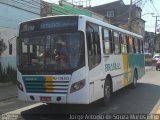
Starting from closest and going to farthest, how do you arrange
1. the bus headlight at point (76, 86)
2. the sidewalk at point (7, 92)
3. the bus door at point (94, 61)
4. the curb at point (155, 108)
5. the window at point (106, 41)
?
the bus headlight at point (76, 86) → the bus door at point (94, 61) → the curb at point (155, 108) → the window at point (106, 41) → the sidewalk at point (7, 92)

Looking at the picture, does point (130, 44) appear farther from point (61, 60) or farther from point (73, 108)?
point (61, 60)

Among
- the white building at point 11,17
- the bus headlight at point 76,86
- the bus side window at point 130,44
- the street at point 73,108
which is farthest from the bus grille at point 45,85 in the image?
the white building at point 11,17

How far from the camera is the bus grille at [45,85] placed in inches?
411

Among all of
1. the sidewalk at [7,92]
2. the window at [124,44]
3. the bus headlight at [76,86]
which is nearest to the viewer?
the bus headlight at [76,86]

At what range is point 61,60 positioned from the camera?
10594 mm

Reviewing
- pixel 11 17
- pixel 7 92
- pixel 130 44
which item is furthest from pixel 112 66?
pixel 11 17

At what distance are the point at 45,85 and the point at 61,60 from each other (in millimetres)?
850

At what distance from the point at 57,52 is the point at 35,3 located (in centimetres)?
1647

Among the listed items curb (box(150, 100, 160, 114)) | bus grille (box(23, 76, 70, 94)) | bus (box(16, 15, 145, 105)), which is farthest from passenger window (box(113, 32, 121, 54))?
bus grille (box(23, 76, 70, 94))

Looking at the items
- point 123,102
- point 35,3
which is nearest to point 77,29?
point 123,102

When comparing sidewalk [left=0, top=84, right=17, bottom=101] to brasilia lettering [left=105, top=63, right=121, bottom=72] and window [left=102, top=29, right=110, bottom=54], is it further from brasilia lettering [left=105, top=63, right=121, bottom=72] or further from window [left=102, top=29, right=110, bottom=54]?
window [left=102, top=29, right=110, bottom=54]

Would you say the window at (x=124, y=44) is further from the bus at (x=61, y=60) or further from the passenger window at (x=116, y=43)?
the bus at (x=61, y=60)

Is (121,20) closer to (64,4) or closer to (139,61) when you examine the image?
(64,4)

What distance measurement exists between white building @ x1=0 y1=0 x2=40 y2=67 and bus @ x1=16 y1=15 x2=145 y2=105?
1014cm
